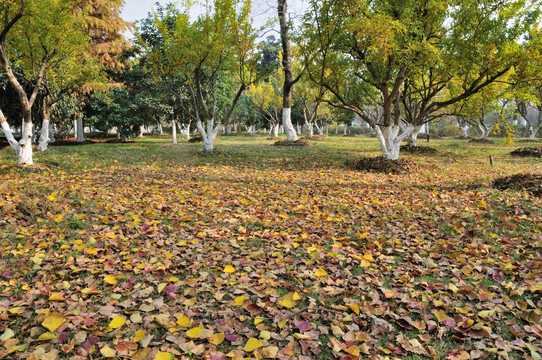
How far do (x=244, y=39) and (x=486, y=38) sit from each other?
28.2 ft

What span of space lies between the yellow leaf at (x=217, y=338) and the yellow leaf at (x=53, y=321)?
127 cm

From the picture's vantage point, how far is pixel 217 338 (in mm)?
2463

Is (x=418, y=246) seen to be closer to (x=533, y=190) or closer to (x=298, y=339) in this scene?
(x=298, y=339)

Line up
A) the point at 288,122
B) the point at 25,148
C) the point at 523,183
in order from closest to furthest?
the point at 523,183 → the point at 25,148 → the point at 288,122

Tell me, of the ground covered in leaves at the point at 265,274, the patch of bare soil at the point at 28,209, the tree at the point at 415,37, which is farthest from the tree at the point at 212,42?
the patch of bare soil at the point at 28,209

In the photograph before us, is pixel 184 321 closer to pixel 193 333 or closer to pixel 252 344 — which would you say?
pixel 193 333

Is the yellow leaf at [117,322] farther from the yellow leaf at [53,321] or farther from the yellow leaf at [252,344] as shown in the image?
the yellow leaf at [252,344]

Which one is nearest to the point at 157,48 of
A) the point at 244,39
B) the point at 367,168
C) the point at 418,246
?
the point at 244,39

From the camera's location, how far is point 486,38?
10047mm

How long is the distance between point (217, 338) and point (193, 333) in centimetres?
20

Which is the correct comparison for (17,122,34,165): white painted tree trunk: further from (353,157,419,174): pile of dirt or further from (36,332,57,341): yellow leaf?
(353,157,419,174): pile of dirt

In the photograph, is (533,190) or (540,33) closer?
(533,190)

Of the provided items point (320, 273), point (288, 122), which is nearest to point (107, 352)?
point (320, 273)

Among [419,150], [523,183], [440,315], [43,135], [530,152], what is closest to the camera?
[440,315]
